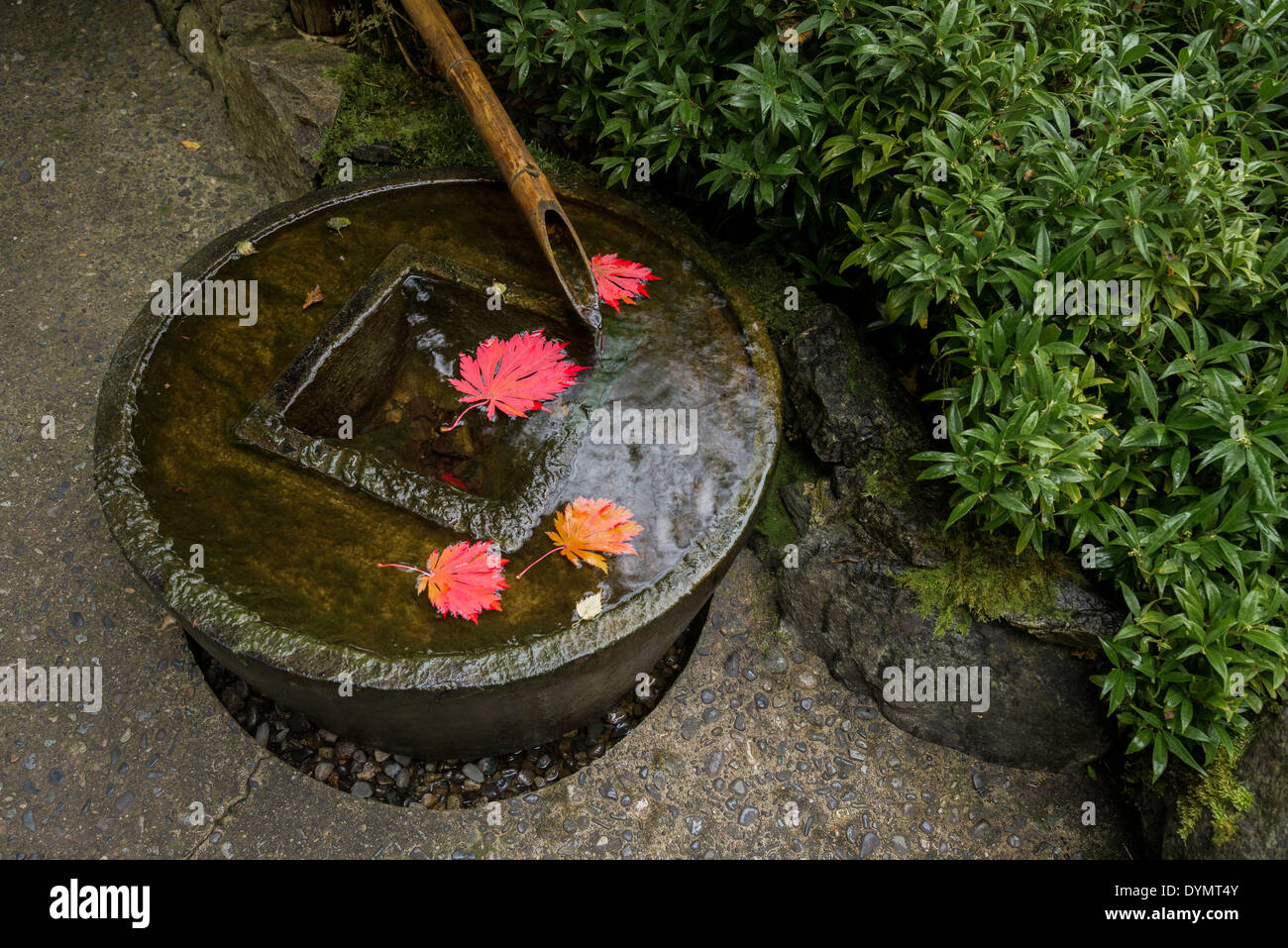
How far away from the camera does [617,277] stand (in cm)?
318

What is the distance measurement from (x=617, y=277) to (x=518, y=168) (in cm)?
48

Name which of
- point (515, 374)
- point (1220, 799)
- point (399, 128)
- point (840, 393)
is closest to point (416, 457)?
point (515, 374)

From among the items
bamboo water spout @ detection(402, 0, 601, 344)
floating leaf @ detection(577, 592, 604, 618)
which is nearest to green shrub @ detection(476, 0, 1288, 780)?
bamboo water spout @ detection(402, 0, 601, 344)

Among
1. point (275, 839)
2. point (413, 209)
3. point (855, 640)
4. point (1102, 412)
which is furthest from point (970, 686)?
point (413, 209)

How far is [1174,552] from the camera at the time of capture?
8.65 ft

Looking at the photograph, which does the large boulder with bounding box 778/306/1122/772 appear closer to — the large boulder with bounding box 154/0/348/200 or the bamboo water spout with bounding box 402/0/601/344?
the bamboo water spout with bounding box 402/0/601/344

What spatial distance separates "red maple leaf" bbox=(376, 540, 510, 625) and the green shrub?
4.46 ft

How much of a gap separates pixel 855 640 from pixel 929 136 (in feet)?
5.42

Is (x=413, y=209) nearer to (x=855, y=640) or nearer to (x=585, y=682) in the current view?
(x=585, y=682)

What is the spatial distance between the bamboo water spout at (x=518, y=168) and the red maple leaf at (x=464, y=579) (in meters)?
0.86

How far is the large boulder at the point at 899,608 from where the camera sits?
2.95 meters

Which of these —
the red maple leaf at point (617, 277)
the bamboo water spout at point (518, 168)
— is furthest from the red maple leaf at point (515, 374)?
the red maple leaf at point (617, 277)

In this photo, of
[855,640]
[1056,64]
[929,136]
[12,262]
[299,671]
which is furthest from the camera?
[12,262]

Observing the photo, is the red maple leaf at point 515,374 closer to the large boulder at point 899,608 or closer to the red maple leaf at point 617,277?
the red maple leaf at point 617,277
